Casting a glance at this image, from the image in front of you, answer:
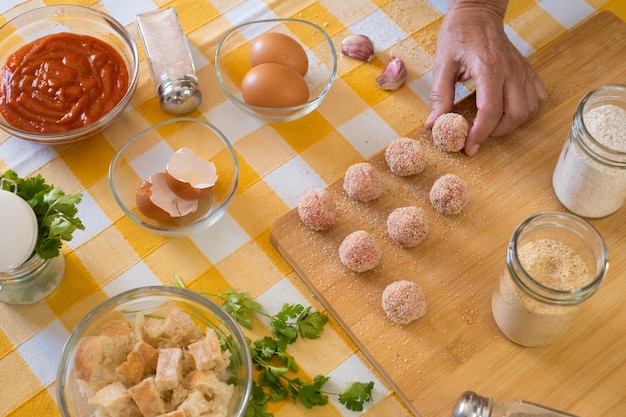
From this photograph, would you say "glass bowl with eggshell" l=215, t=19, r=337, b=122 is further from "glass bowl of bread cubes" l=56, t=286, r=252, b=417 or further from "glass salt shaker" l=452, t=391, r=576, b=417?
"glass salt shaker" l=452, t=391, r=576, b=417

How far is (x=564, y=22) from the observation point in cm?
228

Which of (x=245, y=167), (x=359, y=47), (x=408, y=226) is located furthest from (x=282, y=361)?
(x=359, y=47)

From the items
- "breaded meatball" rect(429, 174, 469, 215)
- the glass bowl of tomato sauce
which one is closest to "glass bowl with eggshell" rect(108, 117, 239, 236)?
the glass bowl of tomato sauce

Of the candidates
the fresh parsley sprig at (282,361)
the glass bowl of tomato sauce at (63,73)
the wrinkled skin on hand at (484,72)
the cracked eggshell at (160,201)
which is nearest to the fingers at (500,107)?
the wrinkled skin on hand at (484,72)

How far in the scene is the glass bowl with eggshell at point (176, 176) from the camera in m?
1.86

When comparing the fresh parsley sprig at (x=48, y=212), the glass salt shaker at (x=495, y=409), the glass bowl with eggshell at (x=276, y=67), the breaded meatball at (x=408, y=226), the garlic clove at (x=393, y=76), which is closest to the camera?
the glass salt shaker at (x=495, y=409)

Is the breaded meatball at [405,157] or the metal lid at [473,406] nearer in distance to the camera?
the metal lid at [473,406]

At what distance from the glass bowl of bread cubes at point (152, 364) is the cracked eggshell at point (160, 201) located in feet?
0.83

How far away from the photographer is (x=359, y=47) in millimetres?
2176

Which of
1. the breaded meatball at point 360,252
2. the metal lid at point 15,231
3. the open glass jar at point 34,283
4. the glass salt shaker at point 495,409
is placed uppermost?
the metal lid at point 15,231

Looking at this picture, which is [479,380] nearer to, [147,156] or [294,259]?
[294,259]

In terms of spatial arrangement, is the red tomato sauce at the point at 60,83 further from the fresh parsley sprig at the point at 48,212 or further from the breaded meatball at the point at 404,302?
the breaded meatball at the point at 404,302

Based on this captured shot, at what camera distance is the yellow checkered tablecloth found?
1777 millimetres

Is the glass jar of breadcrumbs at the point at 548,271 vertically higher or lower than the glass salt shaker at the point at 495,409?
higher
